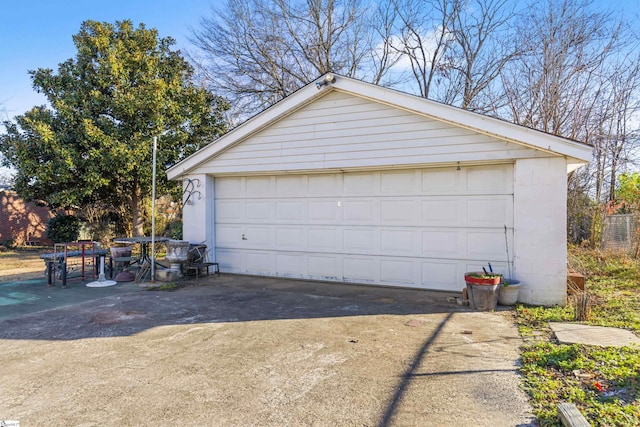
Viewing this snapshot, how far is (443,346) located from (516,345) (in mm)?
796

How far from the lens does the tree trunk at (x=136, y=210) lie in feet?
43.8

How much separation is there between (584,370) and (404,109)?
4.89m

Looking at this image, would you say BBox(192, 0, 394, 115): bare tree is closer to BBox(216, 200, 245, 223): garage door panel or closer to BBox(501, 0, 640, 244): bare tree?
BBox(501, 0, 640, 244): bare tree

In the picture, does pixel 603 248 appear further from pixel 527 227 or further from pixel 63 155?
pixel 63 155

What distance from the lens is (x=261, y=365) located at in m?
3.76

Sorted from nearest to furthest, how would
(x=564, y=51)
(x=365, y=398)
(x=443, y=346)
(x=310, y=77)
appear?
(x=365, y=398)
(x=443, y=346)
(x=564, y=51)
(x=310, y=77)

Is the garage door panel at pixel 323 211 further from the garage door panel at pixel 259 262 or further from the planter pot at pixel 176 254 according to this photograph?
the planter pot at pixel 176 254

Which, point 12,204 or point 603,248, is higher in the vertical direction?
point 12,204

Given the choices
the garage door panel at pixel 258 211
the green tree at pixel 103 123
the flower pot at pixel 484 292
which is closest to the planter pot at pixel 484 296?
the flower pot at pixel 484 292

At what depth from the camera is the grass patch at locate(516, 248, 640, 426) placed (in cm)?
279

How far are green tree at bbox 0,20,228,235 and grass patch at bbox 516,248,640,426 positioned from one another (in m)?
11.1

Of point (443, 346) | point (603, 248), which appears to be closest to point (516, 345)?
point (443, 346)

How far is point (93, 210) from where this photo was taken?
46.8 feet

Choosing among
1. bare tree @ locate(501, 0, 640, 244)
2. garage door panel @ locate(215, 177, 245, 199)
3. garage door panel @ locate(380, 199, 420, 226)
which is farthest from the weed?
bare tree @ locate(501, 0, 640, 244)
